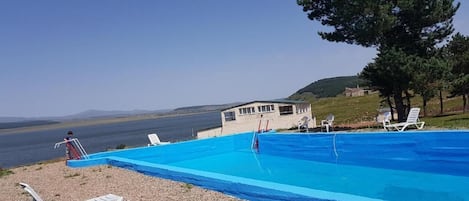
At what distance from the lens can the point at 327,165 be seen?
12.1 meters

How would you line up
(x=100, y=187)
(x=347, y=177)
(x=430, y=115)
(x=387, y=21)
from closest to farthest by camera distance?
(x=100, y=187) < (x=347, y=177) < (x=387, y=21) < (x=430, y=115)

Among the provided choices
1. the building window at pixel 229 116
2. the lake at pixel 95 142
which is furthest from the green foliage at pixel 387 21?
the lake at pixel 95 142

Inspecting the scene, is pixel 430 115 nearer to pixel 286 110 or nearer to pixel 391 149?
pixel 286 110

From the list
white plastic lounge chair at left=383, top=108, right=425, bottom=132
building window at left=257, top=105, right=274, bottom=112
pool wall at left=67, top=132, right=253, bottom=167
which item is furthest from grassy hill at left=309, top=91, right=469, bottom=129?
pool wall at left=67, top=132, right=253, bottom=167

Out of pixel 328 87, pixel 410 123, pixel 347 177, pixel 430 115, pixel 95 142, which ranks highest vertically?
pixel 328 87

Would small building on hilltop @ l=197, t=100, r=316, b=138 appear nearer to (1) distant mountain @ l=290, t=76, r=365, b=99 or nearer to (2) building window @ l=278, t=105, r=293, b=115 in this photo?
(2) building window @ l=278, t=105, r=293, b=115

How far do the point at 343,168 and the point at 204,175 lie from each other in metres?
5.42

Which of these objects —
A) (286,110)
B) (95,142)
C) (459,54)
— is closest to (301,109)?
(286,110)

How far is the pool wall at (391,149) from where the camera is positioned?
938cm

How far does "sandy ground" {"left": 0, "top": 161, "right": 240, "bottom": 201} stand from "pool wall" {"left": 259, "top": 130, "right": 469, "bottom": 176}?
19.2 feet

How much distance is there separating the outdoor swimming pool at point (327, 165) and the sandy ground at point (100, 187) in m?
0.32

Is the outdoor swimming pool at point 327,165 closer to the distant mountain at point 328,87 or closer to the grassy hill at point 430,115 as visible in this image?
the grassy hill at point 430,115

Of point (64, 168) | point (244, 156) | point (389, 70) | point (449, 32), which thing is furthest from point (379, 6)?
point (64, 168)

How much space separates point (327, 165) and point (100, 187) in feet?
22.3
